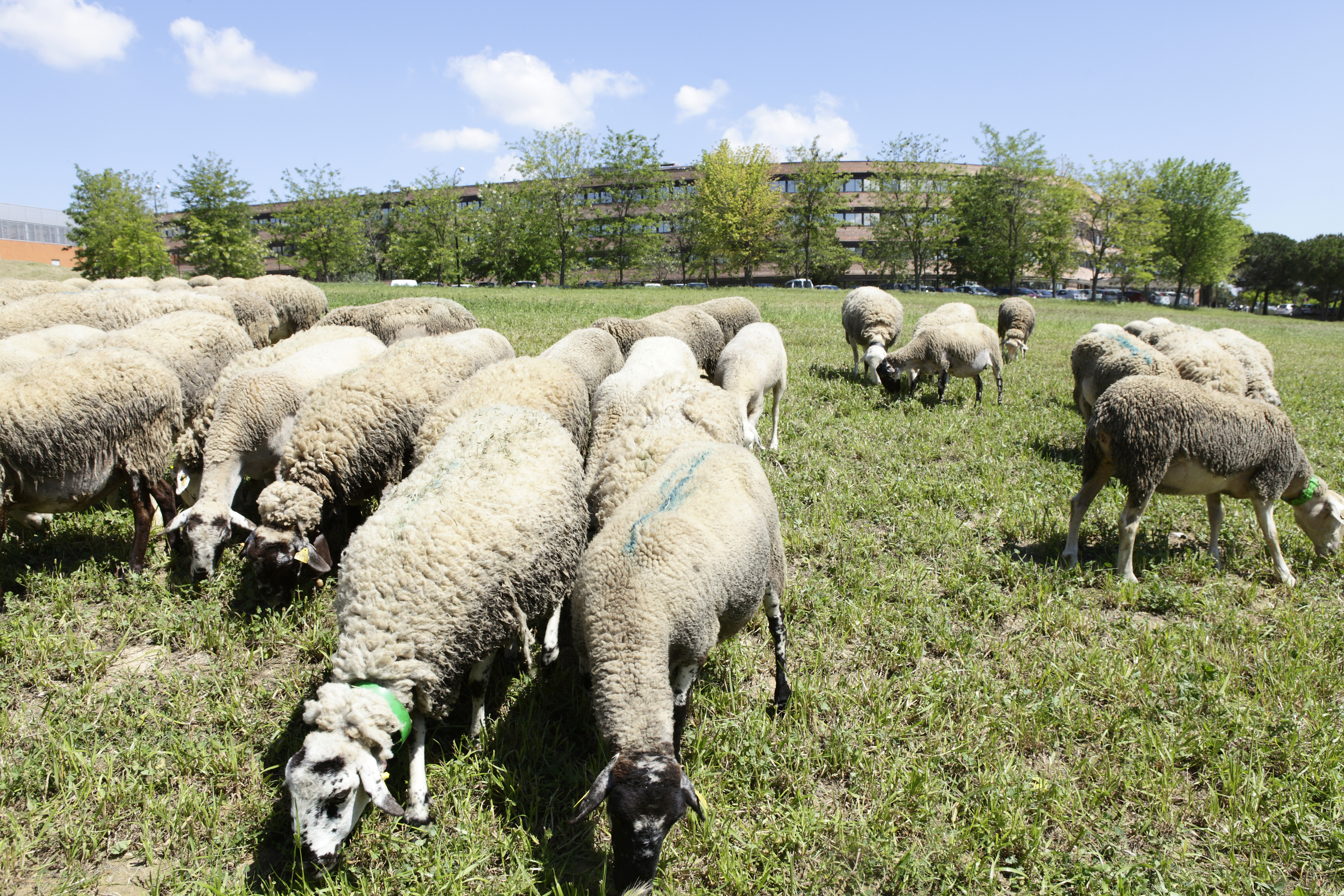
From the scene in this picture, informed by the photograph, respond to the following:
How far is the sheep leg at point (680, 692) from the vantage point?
3.12 meters

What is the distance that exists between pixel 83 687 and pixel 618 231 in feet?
178

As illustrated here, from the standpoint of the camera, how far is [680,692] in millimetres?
3127

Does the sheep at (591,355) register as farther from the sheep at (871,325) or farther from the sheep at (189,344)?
the sheep at (871,325)

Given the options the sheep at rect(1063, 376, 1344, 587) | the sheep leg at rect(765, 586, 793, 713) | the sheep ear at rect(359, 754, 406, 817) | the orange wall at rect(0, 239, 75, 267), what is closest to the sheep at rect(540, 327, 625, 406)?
the sheep leg at rect(765, 586, 793, 713)

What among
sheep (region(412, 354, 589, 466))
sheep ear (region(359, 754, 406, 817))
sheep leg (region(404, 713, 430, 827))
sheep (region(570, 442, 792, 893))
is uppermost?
sheep (region(412, 354, 589, 466))

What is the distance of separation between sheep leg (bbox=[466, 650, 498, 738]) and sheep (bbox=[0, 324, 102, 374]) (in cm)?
492

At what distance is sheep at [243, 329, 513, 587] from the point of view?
4.28m

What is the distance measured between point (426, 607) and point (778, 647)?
6.00ft

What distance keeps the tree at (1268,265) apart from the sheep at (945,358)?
5943 cm

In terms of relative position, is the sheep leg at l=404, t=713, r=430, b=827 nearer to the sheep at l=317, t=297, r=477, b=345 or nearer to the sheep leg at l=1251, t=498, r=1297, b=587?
the sheep leg at l=1251, t=498, r=1297, b=587

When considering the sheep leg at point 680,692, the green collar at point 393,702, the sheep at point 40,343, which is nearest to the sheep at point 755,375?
the sheep leg at point 680,692

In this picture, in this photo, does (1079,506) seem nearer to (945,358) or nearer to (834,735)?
(834,735)

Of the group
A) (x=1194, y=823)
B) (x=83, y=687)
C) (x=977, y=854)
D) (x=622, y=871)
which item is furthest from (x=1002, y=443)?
(x=83, y=687)

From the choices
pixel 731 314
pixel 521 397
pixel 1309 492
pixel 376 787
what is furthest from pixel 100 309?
pixel 1309 492
